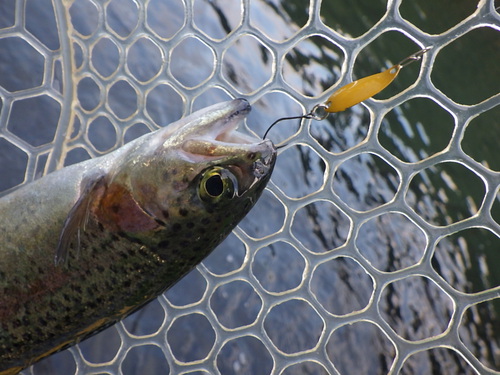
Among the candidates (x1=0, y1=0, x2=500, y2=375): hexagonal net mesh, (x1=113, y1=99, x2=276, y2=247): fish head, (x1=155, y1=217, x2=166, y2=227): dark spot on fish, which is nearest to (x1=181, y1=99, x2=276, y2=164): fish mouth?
(x1=113, y1=99, x2=276, y2=247): fish head

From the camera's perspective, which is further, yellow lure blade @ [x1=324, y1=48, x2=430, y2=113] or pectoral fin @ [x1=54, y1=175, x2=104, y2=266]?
yellow lure blade @ [x1=324, y1=48, x2=430, y2=113]

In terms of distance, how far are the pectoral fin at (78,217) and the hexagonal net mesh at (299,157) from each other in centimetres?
60

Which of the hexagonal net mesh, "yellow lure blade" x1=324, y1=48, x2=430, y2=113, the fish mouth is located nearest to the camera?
the fish mouth

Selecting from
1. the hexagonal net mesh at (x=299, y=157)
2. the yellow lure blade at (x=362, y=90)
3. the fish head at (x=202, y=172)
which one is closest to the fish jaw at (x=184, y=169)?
the fish head at (x=202, y=172)

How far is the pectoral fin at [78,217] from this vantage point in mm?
966

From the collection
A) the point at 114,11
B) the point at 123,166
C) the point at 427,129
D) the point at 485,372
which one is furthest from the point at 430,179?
the point at 123,166

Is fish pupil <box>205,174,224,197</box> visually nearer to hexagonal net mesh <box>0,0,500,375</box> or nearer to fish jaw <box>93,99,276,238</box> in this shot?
fish jaw <box>93,99,276,238</box>

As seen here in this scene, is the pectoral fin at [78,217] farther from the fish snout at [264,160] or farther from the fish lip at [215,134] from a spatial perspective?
the fish snout at [264,160]

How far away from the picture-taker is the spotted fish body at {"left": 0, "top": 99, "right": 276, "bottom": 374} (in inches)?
36.7

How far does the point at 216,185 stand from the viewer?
93cm

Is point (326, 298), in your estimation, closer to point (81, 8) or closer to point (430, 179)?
point (430, 179)

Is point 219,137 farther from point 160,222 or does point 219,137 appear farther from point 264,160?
point 160,222

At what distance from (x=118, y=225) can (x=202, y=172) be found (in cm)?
23

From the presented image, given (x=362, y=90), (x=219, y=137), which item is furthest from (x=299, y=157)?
(x=219, y=137)
